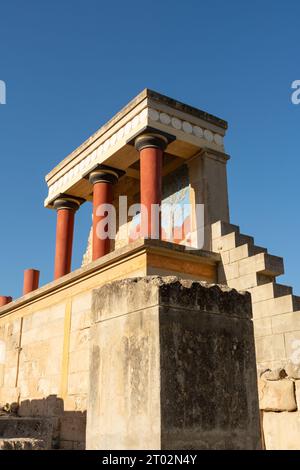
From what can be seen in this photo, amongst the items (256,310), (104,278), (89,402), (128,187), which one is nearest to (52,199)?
(128,187)

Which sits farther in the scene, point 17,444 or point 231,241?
point 231,241

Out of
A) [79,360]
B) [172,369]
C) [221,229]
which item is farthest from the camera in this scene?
[221,229]

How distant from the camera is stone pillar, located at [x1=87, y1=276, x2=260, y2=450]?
10.3 ft

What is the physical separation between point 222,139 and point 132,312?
9050 millimetres

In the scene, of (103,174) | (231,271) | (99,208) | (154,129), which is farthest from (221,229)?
(103,174)

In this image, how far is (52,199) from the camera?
14859mm

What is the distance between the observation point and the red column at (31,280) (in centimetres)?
1541

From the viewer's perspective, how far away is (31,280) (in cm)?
1541

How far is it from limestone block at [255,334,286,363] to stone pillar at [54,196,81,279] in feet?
24.1

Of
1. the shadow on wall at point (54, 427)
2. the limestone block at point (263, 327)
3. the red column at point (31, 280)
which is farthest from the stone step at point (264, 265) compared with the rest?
the red column at point (31, 280)

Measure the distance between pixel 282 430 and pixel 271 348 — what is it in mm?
2414

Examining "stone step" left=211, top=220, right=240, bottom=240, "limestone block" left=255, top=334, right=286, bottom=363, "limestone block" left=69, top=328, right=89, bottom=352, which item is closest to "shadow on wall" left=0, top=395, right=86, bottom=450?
"limestone block" left=69, top=328, right=89, bottom=352

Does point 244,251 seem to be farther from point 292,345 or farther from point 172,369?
point 172,369

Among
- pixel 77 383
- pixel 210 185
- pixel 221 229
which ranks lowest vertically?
pixel 77 383
